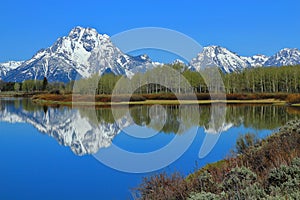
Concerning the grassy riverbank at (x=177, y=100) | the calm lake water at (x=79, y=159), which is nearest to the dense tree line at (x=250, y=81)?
the grassy riverbank at (x=177, y=100)

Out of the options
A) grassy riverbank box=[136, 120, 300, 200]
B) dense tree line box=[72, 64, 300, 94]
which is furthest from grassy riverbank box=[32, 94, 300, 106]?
grassy riverbank box=[136, 120, 300, 200]

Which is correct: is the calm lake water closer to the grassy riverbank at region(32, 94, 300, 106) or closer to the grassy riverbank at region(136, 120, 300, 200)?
the grassy riverbank at region(136, 120, 300, 200)

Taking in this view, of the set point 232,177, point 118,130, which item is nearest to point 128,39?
point 232,177

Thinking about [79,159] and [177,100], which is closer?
[79,159]

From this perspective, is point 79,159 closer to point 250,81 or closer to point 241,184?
point 241,184

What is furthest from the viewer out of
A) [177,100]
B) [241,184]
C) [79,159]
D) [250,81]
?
[250,81]

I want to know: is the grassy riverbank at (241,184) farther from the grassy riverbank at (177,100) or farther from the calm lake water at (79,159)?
the grassy riverbank at (177,100)

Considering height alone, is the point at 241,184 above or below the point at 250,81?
below

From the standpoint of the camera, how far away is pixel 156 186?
7.09 m

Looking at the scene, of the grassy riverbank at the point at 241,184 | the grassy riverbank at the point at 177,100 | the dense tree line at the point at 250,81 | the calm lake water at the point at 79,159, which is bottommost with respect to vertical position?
the calm lake water at the point at 79,159

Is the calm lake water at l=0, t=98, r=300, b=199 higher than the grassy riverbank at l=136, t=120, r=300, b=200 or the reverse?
the reverse

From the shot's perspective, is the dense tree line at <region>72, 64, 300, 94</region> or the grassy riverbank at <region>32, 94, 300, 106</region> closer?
Result: the grassy riverbank at <region>32, 94, 300, 106</region>

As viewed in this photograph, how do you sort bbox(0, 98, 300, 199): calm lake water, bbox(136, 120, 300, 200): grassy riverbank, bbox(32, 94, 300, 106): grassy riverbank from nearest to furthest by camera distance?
bbox(136, 120, 300, 200): grassy riverbank → bbox(0, 98, 300, 199): calm lake water → bbox(32, 94, 300, 106): grassy riverbank

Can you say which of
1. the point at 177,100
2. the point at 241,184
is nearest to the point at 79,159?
the point at 241,184
